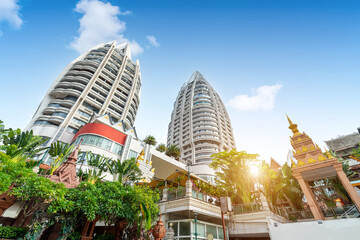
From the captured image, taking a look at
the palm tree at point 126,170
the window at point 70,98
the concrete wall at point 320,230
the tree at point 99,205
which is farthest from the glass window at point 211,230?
the window at point 70,98

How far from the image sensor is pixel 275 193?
2003 cm

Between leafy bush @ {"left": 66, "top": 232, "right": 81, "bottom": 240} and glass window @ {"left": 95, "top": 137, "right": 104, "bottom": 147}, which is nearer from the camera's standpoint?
leafy bush @ {"left": 66, "top": 232, "right": 81, "bottom": 240}

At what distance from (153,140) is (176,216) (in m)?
28.1

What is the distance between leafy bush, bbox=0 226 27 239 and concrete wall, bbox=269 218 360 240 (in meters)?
17.2

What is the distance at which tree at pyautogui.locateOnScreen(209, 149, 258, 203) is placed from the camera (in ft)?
62.3

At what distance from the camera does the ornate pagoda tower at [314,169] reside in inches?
525

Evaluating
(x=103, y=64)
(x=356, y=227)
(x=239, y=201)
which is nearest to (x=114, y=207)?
(x=239, y=201)

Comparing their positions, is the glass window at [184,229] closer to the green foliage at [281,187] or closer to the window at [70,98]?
the green foliage at [281,187]

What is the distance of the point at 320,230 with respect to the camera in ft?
38.8

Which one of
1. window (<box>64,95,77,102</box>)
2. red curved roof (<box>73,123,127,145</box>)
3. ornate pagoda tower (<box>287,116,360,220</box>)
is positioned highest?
window (<box>64,95,77,102</box>)

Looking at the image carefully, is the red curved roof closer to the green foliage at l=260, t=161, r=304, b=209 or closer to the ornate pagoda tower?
the green foliage at l=260, t=161, r=304, b=209

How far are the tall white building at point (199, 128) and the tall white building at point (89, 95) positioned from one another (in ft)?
79.3

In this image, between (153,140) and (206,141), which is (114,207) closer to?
(153,140)

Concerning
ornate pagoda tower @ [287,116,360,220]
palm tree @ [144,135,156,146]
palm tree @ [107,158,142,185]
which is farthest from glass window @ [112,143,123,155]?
ornate pagoda tower @ [287,116,360,220]
